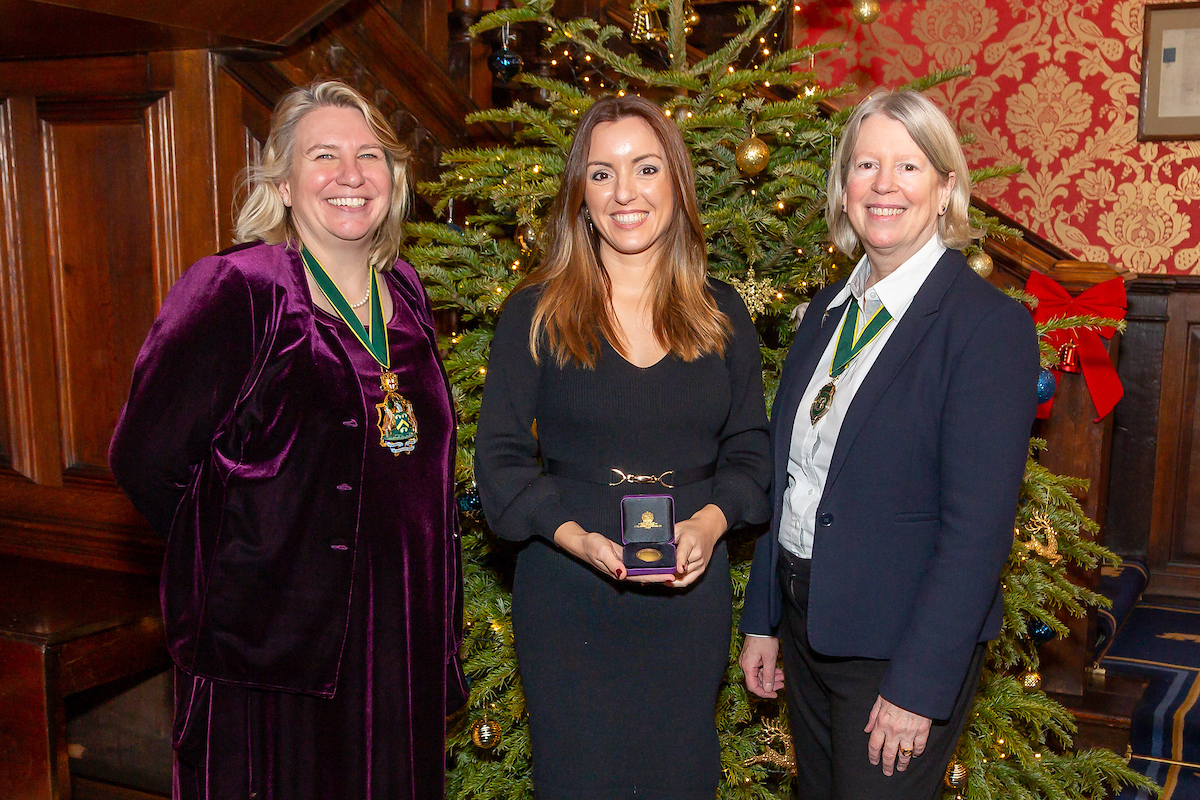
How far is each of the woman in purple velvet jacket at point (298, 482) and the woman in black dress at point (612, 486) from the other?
201mm

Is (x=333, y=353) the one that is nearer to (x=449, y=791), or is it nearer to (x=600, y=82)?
(x=449, y=791)

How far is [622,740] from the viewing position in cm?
171

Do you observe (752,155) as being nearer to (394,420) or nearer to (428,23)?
(394,420)

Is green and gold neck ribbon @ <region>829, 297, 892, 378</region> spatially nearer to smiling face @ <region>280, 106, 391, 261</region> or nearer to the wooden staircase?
smiling face @ <region>280, 106, 391, 261</region>

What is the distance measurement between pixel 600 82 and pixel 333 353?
1789mm

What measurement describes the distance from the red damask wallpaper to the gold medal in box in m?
3.30

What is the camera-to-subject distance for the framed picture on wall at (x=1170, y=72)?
401cm

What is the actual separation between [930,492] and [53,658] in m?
2.07

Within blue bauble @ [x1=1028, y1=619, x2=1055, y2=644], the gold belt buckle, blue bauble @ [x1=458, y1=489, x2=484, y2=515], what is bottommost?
blue bauble @ [x1=1028, y1=619, x2=1055, y2=644]

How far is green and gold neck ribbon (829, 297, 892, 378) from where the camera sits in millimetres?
1616

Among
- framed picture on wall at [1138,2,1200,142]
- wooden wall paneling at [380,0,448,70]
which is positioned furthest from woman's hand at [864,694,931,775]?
framed picture on wall at [1138,2,1200,142]

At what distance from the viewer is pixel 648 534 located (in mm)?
1547

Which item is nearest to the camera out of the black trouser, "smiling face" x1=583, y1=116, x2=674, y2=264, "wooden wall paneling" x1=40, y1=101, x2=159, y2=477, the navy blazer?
the navy blazer

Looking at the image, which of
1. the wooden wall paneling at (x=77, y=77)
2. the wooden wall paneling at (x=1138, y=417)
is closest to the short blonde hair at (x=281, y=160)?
the wooden wall paneling at (x=77, y=77)
